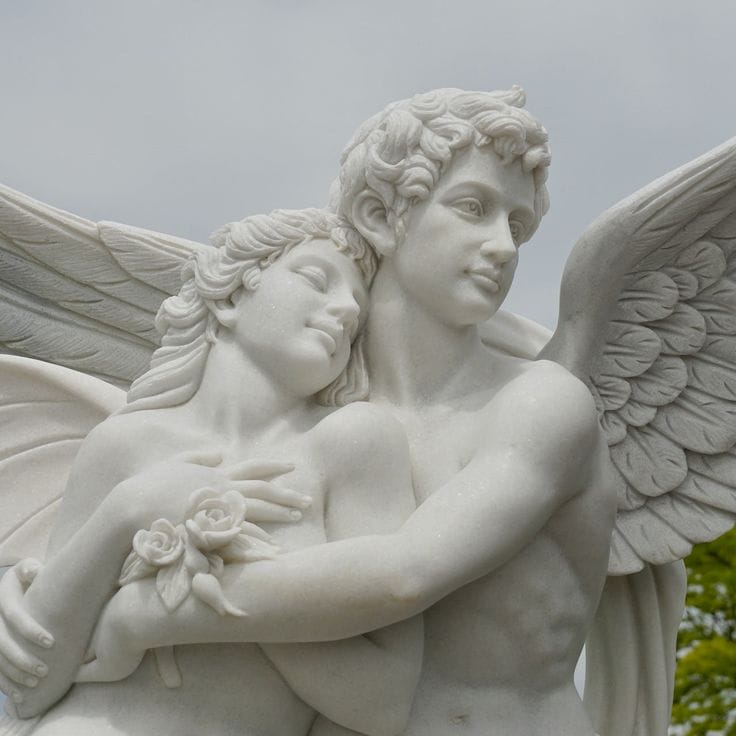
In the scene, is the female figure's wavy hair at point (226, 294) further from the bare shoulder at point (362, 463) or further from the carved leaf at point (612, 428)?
the carved leaf at point (612, 428)

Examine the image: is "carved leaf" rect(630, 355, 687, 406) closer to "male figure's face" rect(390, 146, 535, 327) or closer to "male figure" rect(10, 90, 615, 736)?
"male figure" rect(10, 90, 615, 736)

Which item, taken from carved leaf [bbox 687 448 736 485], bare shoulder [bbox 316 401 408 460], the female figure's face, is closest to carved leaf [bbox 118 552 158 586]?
bare shoulder [bbox 316 401 408 460]

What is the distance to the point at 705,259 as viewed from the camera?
549 cm

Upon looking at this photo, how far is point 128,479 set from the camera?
4.81 meters

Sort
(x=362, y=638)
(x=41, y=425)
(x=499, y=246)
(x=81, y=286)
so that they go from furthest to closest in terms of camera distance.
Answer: (x=81, y=286) < (x=41, y=425) < (x=499, y=246) < (x=362, y=638)

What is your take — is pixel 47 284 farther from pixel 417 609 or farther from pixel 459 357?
pixel 417 609

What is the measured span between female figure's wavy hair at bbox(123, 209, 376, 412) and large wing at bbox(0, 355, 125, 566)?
21.5 inches

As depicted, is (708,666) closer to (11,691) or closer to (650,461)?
(650,461)

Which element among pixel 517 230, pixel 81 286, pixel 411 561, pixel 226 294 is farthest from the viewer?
pixel 81 286

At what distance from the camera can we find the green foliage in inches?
484

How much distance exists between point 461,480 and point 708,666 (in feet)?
26.6

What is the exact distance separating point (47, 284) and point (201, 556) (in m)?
1.84

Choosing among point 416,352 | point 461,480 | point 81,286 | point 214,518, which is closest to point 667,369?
point 416,352

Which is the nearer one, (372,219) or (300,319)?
(300,319)
